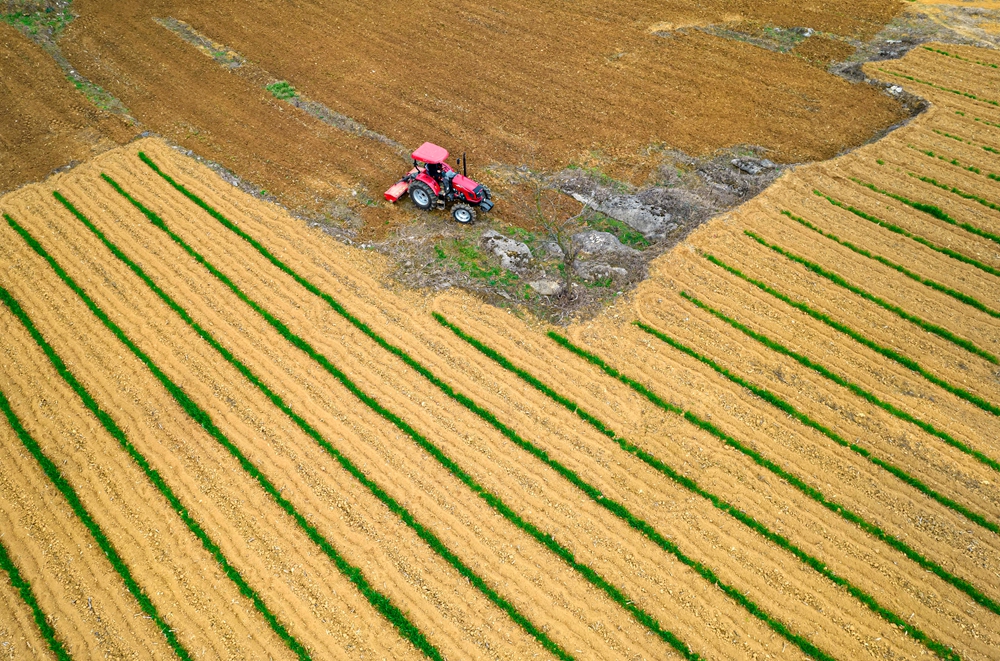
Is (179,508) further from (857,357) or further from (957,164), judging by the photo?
(957,164)

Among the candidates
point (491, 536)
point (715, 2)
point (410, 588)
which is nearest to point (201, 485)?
point (410, 588)

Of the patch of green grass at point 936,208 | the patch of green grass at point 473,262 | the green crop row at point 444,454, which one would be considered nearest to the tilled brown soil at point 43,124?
the green crop row at point 444,454

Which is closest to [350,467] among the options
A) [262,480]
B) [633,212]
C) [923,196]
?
[262,480]

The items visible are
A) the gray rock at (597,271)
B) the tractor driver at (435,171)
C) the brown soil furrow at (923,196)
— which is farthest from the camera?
the brown soil furrow at (923,196)

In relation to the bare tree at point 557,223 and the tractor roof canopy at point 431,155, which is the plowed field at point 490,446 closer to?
the bare tree at point 557,223

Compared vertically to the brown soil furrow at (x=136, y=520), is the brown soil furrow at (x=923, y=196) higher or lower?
higher

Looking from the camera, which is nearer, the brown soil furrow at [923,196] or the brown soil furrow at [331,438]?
the brown soil furrow at [331,438]

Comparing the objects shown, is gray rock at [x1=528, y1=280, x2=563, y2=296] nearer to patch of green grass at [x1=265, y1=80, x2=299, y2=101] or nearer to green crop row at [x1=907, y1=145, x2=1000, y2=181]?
patch of green grass at [x1=265, y1=80, x2=299, y2=101]

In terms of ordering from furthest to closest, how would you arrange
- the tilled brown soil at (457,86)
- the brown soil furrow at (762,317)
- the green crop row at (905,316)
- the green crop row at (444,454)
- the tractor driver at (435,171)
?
the tilled brown soil at (457,86)
the tractor driver at (435,171)
the brown soil furrow at (762,317)
the green crop row at (905,316)
the green crop row at (444,454)
